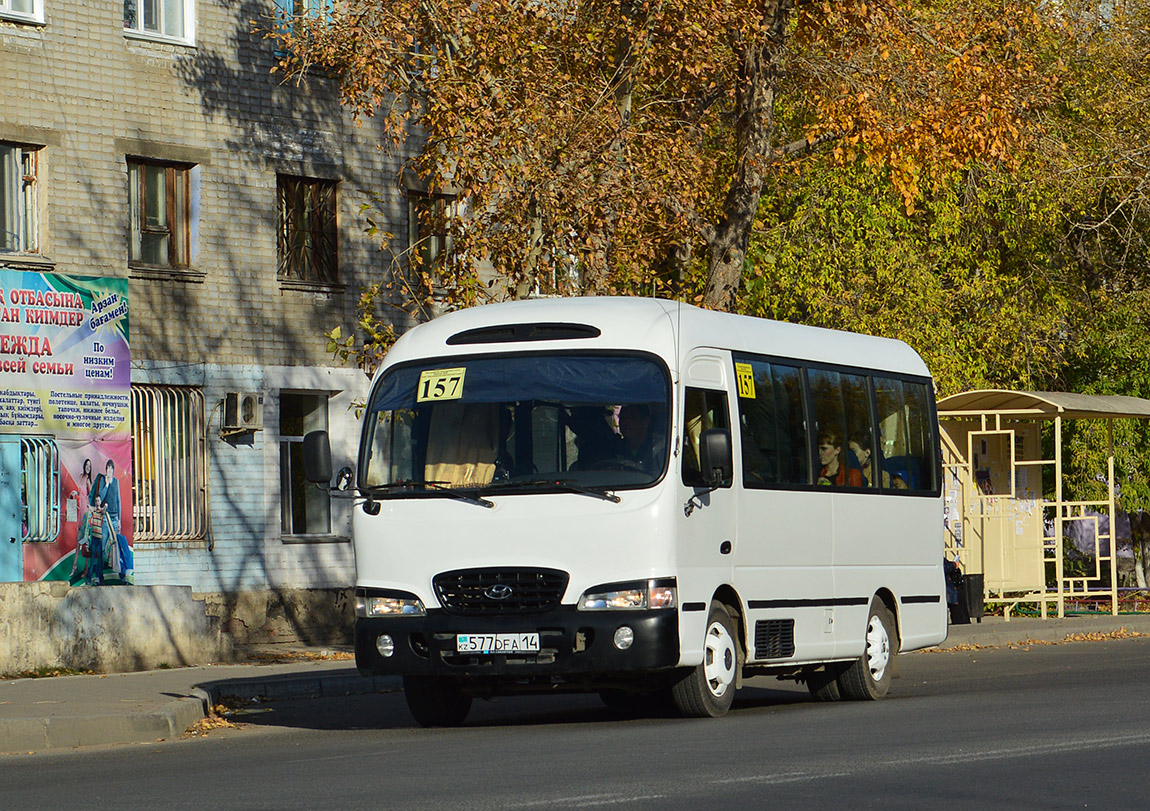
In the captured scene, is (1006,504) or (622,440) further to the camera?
(1006,504)

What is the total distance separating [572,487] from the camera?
511 inches

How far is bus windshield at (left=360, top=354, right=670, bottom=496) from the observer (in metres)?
13.1

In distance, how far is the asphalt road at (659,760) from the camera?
8.93 meters

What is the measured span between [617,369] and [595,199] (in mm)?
7415

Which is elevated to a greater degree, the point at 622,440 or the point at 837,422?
the point at 837,422

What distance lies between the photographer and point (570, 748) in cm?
1145

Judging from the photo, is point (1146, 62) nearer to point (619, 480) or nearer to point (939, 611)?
point (939, 611)

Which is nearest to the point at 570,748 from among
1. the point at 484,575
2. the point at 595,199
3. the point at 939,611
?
the point at 484,575

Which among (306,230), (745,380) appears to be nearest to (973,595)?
(306,230)

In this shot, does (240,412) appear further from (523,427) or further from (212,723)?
(523,427)

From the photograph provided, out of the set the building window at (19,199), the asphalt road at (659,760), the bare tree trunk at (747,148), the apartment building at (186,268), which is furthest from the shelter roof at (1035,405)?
the building window at (19,199)

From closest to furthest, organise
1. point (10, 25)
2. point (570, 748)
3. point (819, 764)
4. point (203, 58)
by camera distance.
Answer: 1. point (819, 764)
2. point (570, 748)
3. point (10, 25)
4. point (203, 58)

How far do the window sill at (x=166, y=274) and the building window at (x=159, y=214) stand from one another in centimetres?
15

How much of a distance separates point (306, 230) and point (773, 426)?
557 inches
